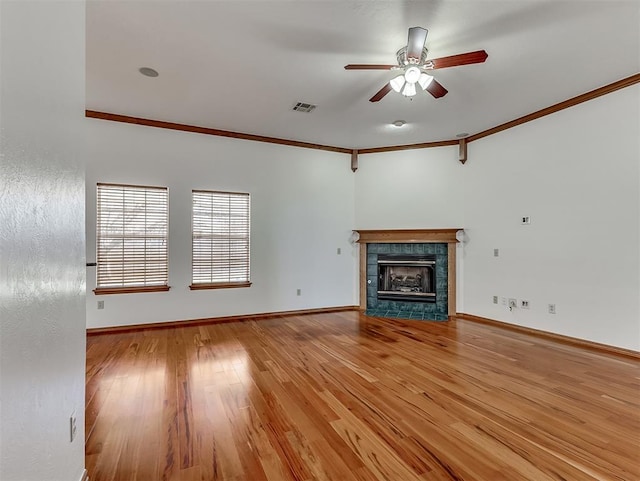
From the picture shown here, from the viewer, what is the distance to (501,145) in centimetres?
500

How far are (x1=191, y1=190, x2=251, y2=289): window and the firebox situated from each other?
2.48 meters

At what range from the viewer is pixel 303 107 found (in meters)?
4.24

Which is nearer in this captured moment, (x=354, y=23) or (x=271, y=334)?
(x=354, y=23)

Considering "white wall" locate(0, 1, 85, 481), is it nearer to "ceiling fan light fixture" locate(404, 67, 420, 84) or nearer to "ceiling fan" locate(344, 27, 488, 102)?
"ceiling fan" locate(344, 27, 488, 102)

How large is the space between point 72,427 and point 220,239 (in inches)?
153

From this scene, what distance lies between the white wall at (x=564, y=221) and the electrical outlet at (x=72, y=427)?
16.6ft

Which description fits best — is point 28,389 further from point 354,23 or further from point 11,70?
point 354,23

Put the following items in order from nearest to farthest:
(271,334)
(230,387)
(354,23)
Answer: (354,23)
(230,387)
(271,334)

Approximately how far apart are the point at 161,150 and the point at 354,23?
3.50 m

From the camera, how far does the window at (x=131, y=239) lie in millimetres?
4531

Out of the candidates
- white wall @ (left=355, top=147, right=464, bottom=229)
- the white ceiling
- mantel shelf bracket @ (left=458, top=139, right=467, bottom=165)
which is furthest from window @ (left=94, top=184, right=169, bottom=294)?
mantel shelf bracket @ (left=458, top=139, right=467, bottom=165)

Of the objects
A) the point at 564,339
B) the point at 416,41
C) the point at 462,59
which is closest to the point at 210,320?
the point at 416,41

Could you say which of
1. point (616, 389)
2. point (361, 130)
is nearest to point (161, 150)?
point (361, 130)

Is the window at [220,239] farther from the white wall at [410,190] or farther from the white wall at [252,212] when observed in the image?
the white wall at [410,190]
